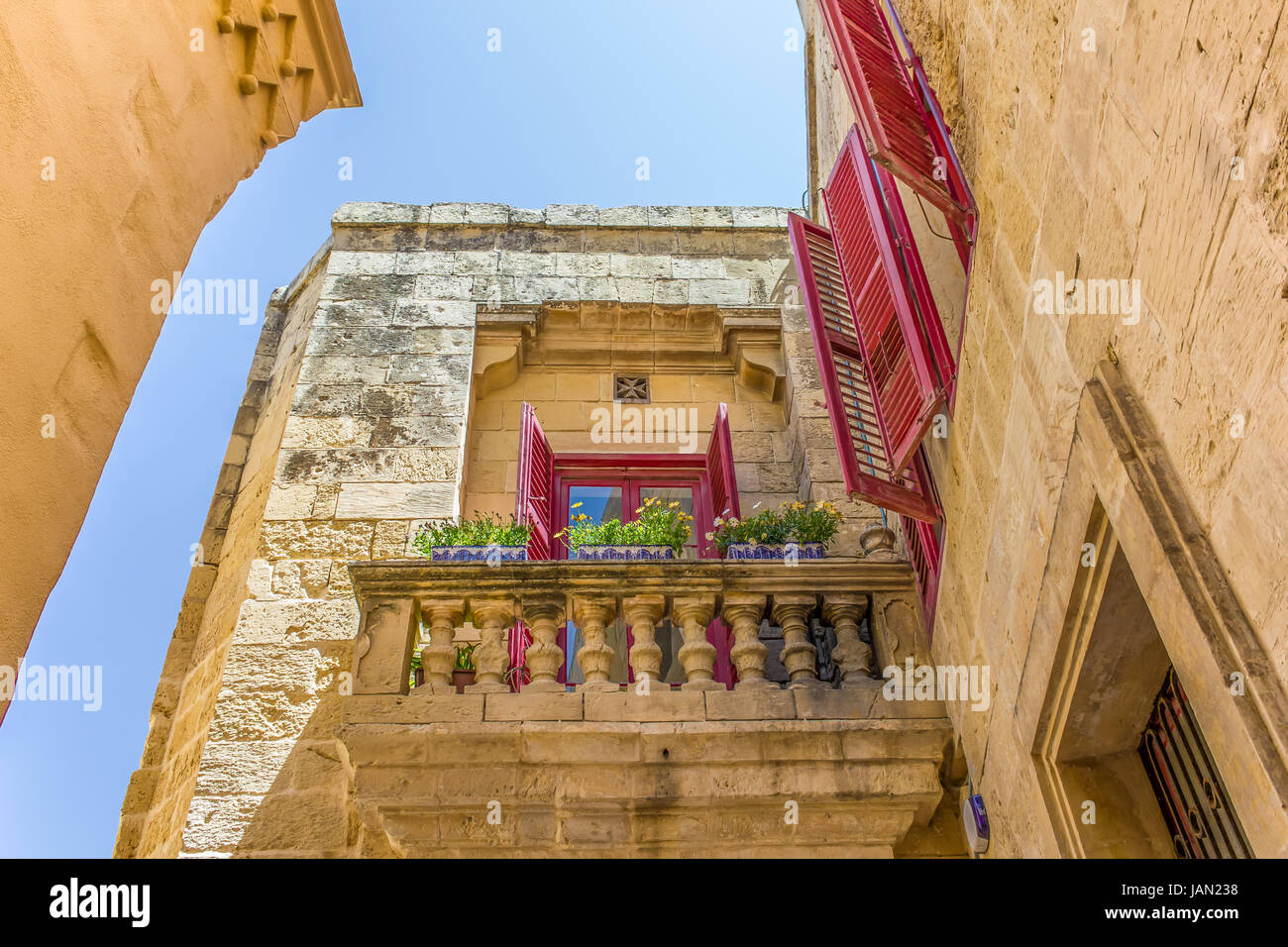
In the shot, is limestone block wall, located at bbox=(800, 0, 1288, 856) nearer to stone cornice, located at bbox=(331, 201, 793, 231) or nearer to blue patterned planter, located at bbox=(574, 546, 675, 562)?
blue patterned planter, located at bbox=(574, 546, 675, 562)

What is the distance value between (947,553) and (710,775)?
5.21 feet

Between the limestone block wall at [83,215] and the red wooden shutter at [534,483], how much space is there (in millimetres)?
3359

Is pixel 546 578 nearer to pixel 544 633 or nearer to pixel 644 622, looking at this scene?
pixel 544 633

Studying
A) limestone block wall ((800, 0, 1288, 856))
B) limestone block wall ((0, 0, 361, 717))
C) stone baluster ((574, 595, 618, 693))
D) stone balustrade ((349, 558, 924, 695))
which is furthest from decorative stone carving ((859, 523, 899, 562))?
limestone block wall ((0, 0, 361, 717))

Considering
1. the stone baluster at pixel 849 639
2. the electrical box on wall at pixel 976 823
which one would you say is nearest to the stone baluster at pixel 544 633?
the stone baluster at pixel 849 639

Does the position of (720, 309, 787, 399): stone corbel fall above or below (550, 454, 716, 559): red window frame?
above

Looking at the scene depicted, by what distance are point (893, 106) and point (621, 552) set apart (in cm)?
275

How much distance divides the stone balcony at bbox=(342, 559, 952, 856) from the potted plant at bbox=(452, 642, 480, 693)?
1.39 ft

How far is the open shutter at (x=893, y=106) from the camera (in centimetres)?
501

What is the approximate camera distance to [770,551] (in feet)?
21.8

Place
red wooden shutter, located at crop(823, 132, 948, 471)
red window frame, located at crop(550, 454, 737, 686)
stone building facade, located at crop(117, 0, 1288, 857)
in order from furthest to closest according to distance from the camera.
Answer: red window frame, located at crop(550, 454, 737, 686)
red wooden shutter, located at crop(823, 132, 948, 471)
stone building facade, located at crop(117, 0, 1288, 857)

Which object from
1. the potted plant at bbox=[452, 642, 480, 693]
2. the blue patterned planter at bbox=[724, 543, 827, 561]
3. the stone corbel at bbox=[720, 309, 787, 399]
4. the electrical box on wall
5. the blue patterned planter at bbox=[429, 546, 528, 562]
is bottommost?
the electrical box on wall

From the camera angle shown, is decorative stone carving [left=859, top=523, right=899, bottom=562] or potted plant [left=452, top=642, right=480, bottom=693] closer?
potted plant [left=452, top=642, right=480, bottom=693]

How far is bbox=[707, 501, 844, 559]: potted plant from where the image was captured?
21.8ft
